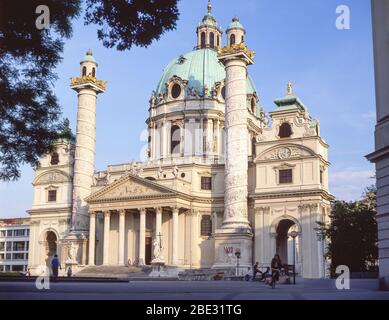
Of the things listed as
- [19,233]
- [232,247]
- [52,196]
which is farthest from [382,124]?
[19,233]

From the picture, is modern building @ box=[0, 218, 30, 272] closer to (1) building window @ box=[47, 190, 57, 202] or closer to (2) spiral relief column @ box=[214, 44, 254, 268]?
(1) building window @ box=[47, 190, 57, 202]

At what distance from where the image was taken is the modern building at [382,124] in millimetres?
16281

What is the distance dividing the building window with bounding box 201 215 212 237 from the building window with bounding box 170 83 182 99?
16047mm

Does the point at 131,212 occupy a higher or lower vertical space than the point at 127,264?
higher

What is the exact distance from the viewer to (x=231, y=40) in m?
52.0

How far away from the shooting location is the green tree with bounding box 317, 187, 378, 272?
3688cm

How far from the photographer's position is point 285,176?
49875mm

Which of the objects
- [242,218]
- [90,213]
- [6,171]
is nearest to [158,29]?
[6,171]

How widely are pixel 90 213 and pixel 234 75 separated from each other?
19354 millimetres

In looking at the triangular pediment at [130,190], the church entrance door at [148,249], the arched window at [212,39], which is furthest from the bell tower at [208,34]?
the church entrance door at [148,249]

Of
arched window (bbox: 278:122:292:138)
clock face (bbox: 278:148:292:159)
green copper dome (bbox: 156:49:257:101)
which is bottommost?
clock face (bbox: 278:148:292:159)

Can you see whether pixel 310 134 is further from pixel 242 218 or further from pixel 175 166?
pixel 175 166

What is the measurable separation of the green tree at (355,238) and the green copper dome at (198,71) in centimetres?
2671

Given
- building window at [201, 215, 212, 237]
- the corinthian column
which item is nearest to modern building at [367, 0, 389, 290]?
the corinthian column
